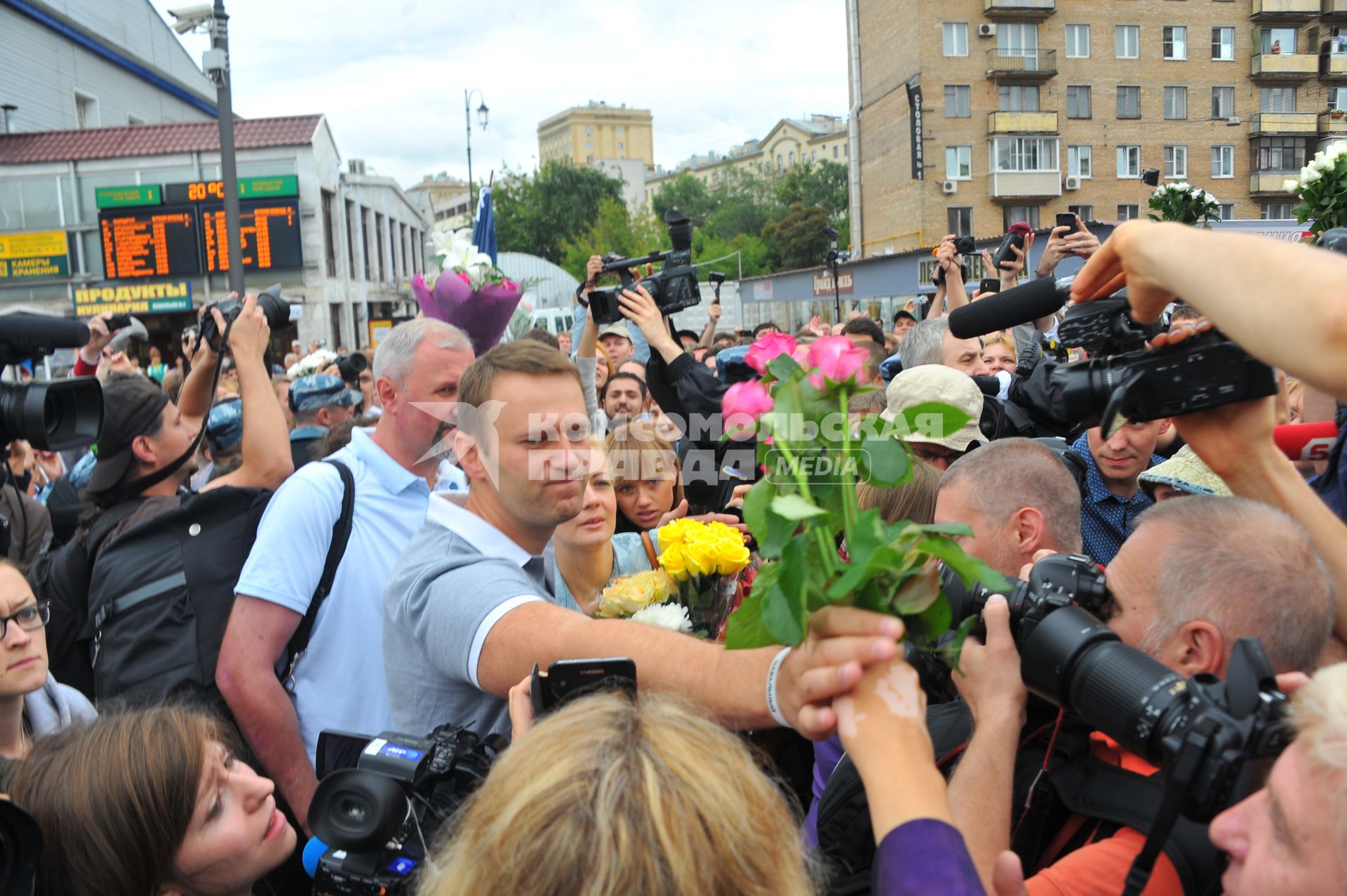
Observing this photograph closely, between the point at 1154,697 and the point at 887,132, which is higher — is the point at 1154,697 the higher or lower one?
the lower one

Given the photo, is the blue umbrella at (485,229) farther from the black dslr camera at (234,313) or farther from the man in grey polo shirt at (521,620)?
the man in grey polo shirt at (521,620)

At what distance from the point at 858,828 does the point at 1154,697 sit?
780 mm

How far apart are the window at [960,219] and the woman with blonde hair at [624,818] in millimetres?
43852

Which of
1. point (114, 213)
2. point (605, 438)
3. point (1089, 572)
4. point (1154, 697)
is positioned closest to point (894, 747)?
point (1154, 697)

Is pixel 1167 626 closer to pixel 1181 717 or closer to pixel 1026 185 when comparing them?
pixel 1181 717

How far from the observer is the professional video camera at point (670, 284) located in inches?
201

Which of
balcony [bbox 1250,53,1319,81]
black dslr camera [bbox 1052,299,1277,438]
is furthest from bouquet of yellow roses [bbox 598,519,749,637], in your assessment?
balcony [bbox 1250,53,1319,81]

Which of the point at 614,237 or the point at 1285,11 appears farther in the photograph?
the point at 614,237

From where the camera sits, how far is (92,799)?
1.92 metres

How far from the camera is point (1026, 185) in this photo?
42.6 meters

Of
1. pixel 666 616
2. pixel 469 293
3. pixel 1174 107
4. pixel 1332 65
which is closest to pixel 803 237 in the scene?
pixel 1174 107

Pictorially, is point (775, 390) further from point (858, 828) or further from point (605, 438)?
point (605, 438)

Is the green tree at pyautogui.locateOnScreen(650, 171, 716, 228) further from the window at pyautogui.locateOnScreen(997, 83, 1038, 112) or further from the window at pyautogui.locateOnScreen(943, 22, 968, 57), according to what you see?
the window at pyautogui.locateOnScreen(943, 22, 968, 57)

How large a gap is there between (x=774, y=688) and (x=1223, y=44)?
173ft
